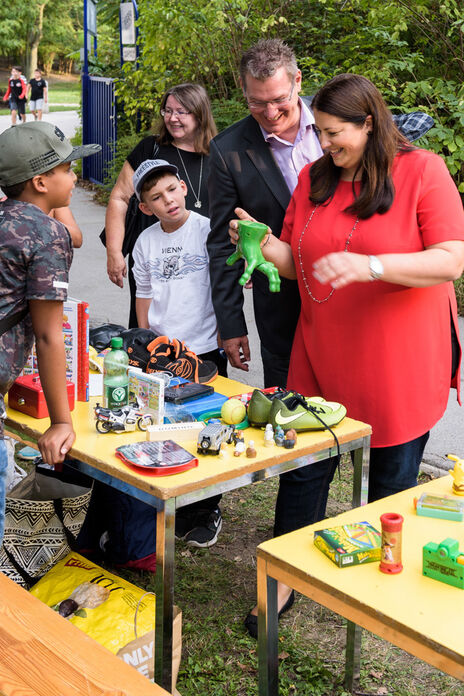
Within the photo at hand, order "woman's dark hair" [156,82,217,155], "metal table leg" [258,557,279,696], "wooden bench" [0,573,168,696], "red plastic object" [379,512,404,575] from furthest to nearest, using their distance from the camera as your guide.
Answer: "woman's dark hair" [156,82,217,155] → "metal table leg" [258,557,279,696] → "red plastic object" [379,512,404,575] → "wooden bench" [0,573,168,696]

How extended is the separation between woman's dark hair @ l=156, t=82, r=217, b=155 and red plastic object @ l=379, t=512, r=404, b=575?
8.26 feet

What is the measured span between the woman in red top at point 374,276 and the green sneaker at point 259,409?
12.0 inches

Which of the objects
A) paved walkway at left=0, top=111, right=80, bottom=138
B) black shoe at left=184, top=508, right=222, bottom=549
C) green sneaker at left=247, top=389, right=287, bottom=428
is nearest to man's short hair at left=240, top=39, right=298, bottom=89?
green sneaker at left=247, top=389, right=287, bottom=428

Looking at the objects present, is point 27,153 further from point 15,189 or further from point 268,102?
point 268,102

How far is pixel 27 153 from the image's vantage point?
96.6 inches

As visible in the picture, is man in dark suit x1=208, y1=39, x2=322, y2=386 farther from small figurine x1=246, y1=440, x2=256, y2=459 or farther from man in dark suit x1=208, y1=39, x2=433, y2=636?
small figurine x1=246, y1=440, x2=256, y2=459

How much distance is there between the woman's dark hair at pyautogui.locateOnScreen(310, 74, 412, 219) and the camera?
2.63 m

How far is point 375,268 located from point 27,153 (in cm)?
107

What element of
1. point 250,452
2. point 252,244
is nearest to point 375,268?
point 252,244

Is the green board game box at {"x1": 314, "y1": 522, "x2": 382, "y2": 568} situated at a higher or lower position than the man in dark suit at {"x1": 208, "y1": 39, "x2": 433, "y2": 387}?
lower

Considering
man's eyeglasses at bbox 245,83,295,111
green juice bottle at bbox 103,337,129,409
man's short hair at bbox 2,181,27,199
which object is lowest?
green juice bottle at bbox 103,337,129,409

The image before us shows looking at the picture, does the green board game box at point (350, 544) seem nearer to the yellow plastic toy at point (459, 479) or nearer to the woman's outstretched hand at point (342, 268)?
the yellow plastic toy at point (459, 479)

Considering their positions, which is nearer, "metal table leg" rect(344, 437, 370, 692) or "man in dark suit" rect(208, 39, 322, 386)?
"metal table leg" rect(344, 437, 370, 692)

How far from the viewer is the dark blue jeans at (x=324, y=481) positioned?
2.93 m
